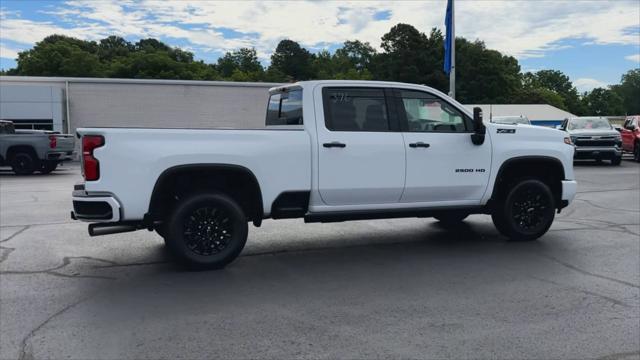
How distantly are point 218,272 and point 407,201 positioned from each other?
7.85 ft

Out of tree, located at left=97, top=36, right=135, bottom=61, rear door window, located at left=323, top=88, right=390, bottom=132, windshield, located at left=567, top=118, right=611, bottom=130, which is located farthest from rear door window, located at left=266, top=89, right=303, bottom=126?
tree, located at left=97, top=36, right=135, bottom=61

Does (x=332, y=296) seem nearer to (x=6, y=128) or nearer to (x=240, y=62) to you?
(x=6, y=128)

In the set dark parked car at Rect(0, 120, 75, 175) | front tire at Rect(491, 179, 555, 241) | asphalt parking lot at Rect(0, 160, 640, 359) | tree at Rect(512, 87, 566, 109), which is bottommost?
asphalt parking lot at Rect(0, 160, 640, 359)

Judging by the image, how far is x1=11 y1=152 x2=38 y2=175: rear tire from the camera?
19125mm

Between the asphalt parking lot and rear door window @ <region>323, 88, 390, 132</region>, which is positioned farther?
rear door window @ <region>323, 88, 390, 132</region>

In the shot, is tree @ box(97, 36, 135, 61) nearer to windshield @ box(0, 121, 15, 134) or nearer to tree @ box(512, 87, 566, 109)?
tree @ box(512, 87, 566, 109)

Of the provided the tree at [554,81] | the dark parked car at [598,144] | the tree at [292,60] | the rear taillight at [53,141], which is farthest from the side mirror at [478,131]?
the tree at [554,81]

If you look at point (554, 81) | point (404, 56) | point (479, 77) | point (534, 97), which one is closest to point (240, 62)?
point (404, 56)

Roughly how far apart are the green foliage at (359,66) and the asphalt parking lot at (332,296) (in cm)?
7917

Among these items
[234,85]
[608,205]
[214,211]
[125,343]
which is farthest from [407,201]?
[234,85]

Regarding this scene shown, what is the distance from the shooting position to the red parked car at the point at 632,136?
23250mm

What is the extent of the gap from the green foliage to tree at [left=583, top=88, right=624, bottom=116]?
223mm

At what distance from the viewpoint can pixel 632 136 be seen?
23844 mm

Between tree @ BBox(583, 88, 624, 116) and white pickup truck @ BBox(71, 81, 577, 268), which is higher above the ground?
tree @ BBox(583, 88, 624, 116)
